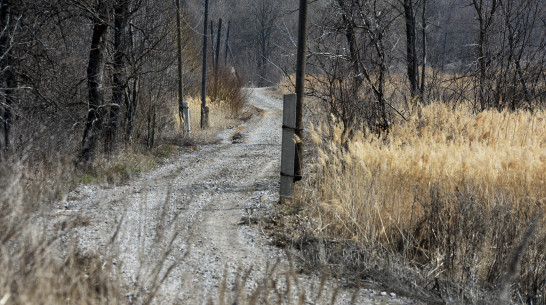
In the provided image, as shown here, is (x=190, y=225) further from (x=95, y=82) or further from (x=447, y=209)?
(x=95, y=82)

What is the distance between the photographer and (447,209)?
543 centimetres

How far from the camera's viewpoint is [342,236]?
5738 mm

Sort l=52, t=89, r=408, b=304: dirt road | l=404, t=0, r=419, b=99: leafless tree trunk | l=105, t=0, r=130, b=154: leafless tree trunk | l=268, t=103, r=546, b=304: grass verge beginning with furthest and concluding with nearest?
l=404, t=0, r=419, b=99: leafless tree trunk, l=105, t=0, r=130, b=154: leafless tree trunk, l=268, t=103, r=546, b=304: grass verge, l=52, t=89, r=408, b=304: dirt road

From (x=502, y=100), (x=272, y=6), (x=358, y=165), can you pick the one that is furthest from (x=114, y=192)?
(x=272, y=6)

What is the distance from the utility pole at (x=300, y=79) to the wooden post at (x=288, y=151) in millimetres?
157

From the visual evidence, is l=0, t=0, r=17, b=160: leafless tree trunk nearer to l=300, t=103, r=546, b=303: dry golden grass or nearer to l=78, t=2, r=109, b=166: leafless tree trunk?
l=78, t=2, r=109, b=166: leafless tree trunk

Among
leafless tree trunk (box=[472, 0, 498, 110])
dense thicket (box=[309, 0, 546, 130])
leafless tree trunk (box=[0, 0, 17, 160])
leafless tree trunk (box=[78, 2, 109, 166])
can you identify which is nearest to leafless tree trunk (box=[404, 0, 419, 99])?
dense thicket (box=[309, 0, 546, 130])

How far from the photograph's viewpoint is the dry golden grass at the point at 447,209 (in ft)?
16.5

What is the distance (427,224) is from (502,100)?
867cm

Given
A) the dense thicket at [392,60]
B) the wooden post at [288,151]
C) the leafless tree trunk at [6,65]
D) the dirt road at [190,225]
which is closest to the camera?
the dirt road at [190,225]

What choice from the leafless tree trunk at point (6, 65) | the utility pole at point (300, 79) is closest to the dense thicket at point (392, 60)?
the utility pole at point (300, 79)

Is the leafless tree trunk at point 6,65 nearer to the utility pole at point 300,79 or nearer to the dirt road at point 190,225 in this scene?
the dirt road at point 190,225

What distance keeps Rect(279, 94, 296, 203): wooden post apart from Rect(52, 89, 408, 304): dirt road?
1.20 ft

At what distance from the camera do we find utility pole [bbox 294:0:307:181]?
718 cm
